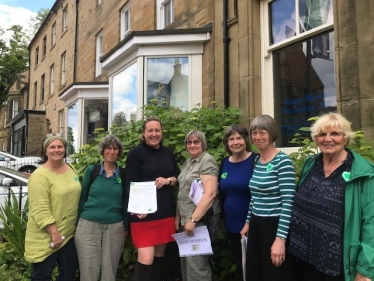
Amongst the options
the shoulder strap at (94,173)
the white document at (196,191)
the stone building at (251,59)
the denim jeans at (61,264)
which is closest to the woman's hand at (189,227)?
the white document at (196,191)

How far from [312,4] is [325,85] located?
127cm

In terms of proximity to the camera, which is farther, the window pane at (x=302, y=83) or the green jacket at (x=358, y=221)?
the window pane at (x=302, y=83)

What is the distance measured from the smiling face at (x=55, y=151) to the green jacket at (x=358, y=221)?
252cm

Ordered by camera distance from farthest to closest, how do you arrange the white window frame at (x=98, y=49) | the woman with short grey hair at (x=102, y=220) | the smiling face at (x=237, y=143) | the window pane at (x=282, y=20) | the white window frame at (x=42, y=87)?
1. the white window frame at (x=42, y=87)
2. the white window frame at (x=98, y=49)
3. the window pane at (x=282, y=20)
4. the woman with short grey hair at (x=102, y=220)
5. the smiling face at (x=237, y=143)

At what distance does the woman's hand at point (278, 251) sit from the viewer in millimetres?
2342

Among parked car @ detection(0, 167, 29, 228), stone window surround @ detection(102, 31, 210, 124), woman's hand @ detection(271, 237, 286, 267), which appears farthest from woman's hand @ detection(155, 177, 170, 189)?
parked car @ detection(0, 167, 29, 228)

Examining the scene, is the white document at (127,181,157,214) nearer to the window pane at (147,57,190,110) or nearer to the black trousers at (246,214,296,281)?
the black trousers at (246,214,296,281)

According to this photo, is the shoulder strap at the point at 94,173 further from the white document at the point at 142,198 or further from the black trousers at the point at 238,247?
the black trousers at the point at 238,247

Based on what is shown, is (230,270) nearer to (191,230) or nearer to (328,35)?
(191,230)

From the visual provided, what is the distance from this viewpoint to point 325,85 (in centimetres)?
485

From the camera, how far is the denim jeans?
313 centimetres

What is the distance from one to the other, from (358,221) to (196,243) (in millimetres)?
1482

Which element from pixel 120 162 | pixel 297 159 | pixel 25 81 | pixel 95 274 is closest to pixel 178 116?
pixel 120 162

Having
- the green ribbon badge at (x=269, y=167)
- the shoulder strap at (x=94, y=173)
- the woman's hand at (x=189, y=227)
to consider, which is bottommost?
the woman's hand at (x=189, y=227)
